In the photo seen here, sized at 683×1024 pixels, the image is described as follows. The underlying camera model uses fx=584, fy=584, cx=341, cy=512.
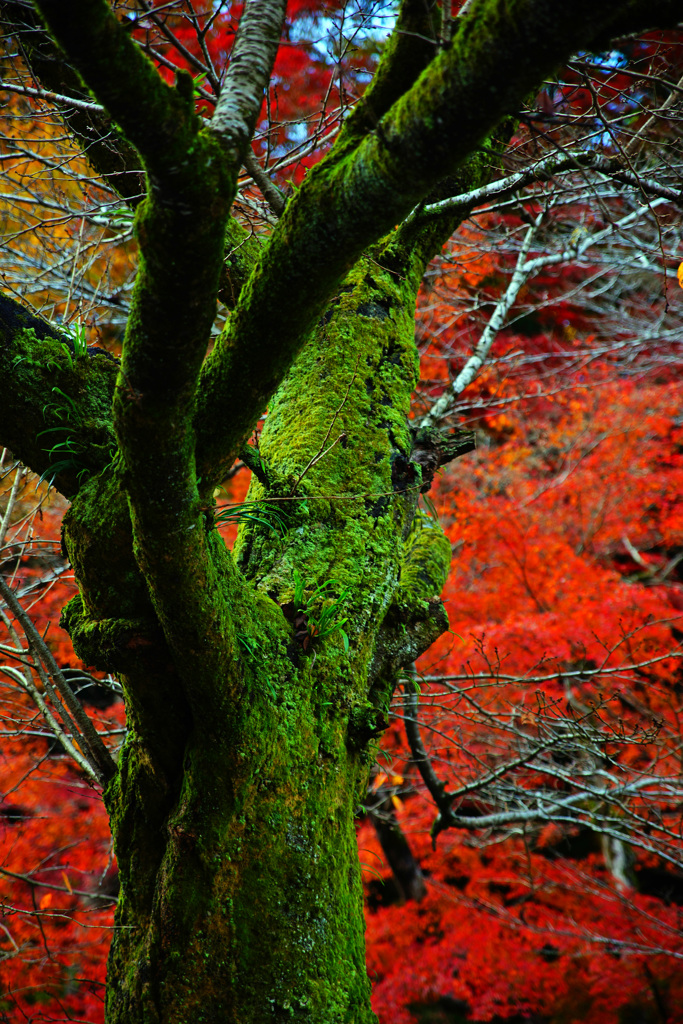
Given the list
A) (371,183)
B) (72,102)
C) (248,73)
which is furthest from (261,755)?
(72,102)

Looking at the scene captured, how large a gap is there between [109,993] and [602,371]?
10.9m

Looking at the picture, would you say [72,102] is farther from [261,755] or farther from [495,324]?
[495,324]

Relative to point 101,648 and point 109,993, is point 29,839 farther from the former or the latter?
point 101,648

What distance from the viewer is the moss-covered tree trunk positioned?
1198 mm

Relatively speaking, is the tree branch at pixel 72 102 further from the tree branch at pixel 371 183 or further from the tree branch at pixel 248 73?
the tree branch at pixel 371 183

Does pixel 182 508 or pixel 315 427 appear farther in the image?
pixel 315 427

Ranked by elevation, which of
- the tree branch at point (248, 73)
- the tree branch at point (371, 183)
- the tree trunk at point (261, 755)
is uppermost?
the tree branch at point (248, 73)

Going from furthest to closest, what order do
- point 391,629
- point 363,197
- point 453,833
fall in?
point 453,833 < point 391,629 < point 363,197

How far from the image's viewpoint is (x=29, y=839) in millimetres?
5746

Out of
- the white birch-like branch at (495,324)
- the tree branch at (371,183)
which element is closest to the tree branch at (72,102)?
the tree branch at (371,183)

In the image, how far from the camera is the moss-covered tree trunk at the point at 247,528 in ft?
3.93

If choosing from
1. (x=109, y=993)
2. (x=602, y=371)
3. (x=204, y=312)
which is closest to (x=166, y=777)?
(x=109, y=993)

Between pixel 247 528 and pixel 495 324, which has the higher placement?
pixel 495 324

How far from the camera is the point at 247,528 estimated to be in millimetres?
2775
